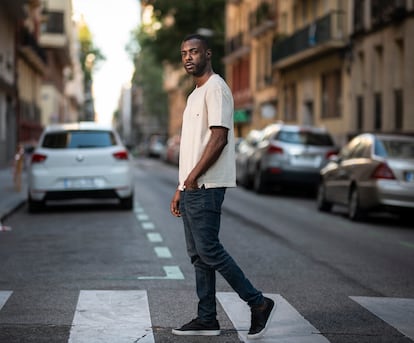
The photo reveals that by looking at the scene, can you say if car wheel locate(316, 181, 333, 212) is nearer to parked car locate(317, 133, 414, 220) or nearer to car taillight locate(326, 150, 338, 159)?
parked car locate(317, 133, 414, 220)

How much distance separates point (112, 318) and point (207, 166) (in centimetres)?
142

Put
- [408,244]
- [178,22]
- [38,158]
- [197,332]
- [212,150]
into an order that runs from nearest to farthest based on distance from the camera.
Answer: [212,150] → [197,332] → [408,244] → [38,158] → [178,22]

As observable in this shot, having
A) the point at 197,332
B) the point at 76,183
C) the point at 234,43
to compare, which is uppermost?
the point at 234,43

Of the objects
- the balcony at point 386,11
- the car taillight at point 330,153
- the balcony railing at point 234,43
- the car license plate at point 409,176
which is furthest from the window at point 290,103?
the car license plate at point 409,176

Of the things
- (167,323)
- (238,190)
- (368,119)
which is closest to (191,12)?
(368,119)

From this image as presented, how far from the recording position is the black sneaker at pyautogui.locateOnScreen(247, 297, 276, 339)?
6422 mm

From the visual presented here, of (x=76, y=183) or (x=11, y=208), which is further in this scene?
(x=11, y=208)

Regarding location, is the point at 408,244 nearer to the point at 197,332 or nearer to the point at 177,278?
the point at 177,278

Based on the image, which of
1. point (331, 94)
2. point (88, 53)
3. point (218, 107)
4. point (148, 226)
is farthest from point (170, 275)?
point (88, 53)

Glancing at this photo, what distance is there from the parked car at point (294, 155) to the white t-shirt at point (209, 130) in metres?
18.1

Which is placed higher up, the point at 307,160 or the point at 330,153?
the point at 330,153

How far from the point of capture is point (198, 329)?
6551mm

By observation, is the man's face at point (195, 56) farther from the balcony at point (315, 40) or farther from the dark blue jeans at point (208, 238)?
the balcony at point (315, 40)

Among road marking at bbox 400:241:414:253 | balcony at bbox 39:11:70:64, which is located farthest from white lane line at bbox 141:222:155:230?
balcony at bbox 39:11:70:64
